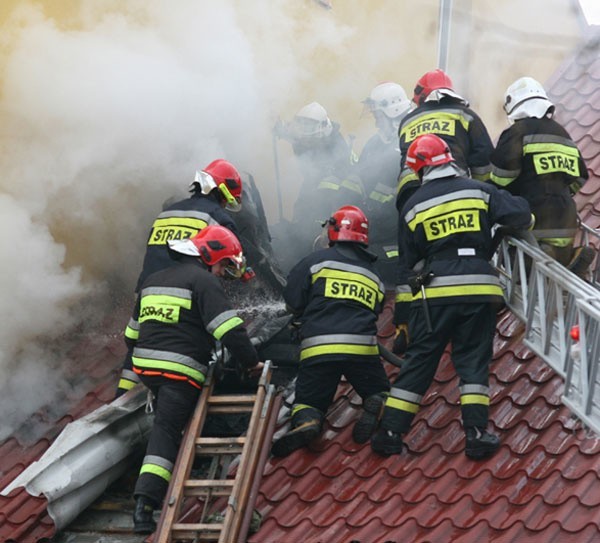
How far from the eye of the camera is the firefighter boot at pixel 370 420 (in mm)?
7191

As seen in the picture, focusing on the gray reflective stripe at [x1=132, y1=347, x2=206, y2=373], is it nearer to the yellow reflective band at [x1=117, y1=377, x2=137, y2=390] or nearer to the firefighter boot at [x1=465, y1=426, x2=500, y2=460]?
the yellow reflective band at [x1=117, y1=377, x2=137, y2=390]

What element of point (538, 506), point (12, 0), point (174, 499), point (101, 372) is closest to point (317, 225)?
point (101, 372)

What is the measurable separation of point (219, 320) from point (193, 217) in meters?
1.19

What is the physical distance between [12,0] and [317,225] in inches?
114

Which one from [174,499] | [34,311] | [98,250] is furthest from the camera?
[98,250]

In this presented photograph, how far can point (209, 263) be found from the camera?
7.19 meters

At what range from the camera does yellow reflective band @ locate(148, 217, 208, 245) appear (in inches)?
307

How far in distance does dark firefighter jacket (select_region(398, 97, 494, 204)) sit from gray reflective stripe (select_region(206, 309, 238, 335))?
174 cm

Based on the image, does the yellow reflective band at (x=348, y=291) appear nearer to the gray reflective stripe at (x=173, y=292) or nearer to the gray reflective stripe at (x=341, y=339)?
the gray reflective stripe at (x=341, y=339)

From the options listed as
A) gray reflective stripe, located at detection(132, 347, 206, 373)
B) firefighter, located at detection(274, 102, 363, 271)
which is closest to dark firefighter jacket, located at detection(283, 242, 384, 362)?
gray reflective stripe, located at detection(132, 347, 206, 373)

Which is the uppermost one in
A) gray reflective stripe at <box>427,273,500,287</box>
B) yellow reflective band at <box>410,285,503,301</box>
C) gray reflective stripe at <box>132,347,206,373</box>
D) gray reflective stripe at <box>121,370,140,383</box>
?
gray reflective stripe at <box>427,273,500,287</box>

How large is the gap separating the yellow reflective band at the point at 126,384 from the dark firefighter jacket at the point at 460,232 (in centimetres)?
209

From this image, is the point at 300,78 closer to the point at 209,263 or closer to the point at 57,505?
the point at 209,263

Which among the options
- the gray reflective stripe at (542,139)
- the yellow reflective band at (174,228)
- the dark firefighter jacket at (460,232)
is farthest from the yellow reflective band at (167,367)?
the gray reflective stripe at (542,139)
